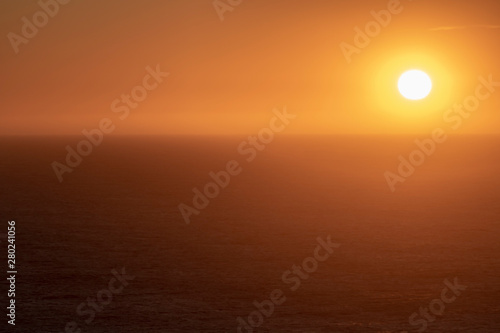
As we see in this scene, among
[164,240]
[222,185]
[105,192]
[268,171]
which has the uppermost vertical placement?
[268,171]

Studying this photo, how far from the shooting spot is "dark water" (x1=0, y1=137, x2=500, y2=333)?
40250 mm

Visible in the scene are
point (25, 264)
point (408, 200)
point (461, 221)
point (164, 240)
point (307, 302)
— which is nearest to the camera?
point (307, 302)

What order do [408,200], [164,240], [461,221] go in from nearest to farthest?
[164,240] < [461,221] < [408,200]

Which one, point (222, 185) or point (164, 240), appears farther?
point (222, 185)

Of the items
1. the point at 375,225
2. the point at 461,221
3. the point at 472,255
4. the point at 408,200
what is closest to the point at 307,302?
the point at 472,255

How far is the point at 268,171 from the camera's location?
154m

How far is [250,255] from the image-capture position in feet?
187

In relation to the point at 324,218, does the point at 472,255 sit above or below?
below

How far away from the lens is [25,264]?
5288 centimetres

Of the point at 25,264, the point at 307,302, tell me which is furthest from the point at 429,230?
the point at 25,264

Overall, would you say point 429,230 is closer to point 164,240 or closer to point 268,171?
point 164,240

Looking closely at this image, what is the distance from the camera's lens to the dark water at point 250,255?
132 ft

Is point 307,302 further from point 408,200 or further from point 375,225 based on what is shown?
point 408,200

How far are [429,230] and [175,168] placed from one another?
3530 inches
